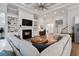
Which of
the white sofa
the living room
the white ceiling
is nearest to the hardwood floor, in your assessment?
the living room

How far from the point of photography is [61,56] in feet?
5.51

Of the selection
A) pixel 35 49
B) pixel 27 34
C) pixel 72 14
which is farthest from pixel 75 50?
pixel 27 34

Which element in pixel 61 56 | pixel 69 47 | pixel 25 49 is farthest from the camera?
pixel 69 47

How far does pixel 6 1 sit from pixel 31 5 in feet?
1.51

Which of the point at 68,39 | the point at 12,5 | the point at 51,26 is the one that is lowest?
the point at 68,39

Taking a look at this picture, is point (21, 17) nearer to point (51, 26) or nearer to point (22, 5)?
point (22, 5)

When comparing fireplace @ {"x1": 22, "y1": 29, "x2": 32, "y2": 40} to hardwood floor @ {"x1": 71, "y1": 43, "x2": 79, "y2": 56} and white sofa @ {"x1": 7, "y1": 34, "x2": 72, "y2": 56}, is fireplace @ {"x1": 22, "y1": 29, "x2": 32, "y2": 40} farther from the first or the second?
hardwood floor @ {"x1": 71, "y1": 43, "x2": 79, "y2": 56}

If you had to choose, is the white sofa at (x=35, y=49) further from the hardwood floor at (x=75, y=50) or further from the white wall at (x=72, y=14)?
the white wall at (x=72, y=14)

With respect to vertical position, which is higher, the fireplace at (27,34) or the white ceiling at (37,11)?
the white ceiling at (37,11)

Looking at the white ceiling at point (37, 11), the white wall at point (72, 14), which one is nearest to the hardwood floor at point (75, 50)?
the white wall at point (72, 14)

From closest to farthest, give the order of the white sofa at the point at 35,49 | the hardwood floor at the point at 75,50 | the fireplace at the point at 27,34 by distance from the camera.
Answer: the white sofa at the point at 35,49 < the hardwood floor at the point at 75,50 < the fireplace at the point at 27,34

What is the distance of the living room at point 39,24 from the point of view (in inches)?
72.8

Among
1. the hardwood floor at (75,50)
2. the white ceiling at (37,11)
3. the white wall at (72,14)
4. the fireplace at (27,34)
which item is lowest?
the hardwood floor at (75,50)

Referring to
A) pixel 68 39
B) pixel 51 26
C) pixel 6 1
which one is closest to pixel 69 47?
pixel 68 39
